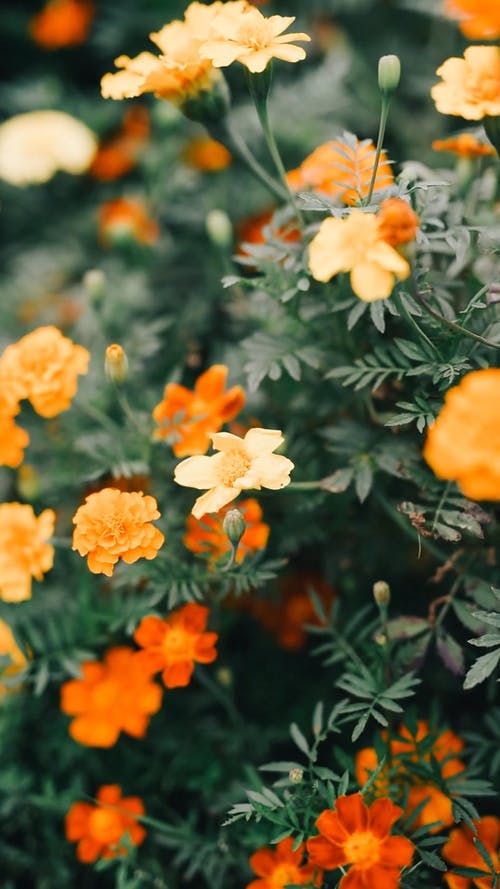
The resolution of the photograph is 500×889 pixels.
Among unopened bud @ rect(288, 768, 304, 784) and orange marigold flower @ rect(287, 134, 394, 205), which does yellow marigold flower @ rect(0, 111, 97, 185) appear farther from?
unopened bud @ rect(288, 768, 304, 784)

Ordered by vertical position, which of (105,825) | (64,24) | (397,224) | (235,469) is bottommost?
(105,825)

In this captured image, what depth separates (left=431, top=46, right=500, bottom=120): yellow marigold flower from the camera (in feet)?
2.75

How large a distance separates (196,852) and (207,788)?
2.9 inches

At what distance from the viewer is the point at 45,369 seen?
3.22ft

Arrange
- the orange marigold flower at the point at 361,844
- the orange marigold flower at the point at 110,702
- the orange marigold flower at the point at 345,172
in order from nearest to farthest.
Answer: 1. the orange marigold flower at the point at 361,844
2. the orange marigold flower at the point at 345,172
3. the orange marigold flower at the point at 110,702

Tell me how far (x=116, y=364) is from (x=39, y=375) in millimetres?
97

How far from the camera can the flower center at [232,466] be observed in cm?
84

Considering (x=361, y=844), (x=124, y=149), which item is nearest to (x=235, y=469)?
(x=361, y=844)

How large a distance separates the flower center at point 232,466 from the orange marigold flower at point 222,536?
4.5 inches

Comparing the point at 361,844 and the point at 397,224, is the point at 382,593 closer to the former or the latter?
the point at 361,844

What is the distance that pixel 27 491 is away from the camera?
1112 mm

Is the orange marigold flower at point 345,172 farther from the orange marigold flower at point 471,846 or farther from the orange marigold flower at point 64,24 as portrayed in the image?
the orange marigold flower at point 64,24

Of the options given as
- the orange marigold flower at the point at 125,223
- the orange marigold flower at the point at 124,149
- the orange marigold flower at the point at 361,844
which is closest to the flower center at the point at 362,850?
the orange marigold flower at the point at 361,844

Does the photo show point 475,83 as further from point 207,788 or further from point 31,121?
point 31,121
